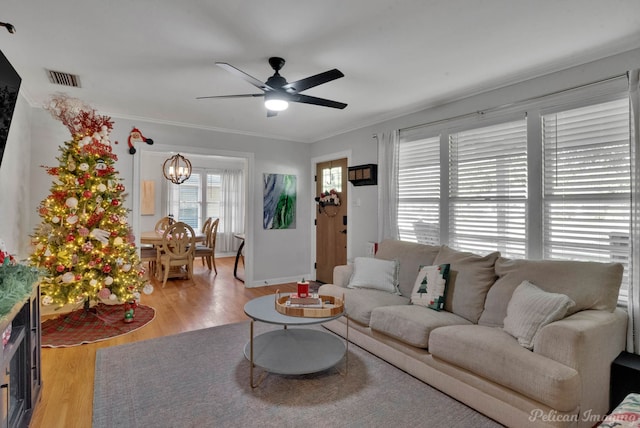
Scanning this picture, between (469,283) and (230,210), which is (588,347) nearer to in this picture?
(469,283)

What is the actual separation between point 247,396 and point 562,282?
232 cm

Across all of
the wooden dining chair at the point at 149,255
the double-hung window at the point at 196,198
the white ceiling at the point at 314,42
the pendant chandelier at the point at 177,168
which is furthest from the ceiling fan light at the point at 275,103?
the double-hung window at the point at 196,198

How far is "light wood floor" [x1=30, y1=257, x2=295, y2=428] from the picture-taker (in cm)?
218

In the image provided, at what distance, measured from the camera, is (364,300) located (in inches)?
123

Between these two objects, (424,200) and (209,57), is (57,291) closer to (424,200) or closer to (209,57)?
(209,57)

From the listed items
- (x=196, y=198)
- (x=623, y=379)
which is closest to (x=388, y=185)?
(x=623, y=379)

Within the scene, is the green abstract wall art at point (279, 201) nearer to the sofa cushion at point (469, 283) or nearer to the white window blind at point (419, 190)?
the white window blind at point (419, 190)

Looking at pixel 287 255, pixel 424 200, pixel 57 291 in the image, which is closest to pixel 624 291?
pixel 424 200

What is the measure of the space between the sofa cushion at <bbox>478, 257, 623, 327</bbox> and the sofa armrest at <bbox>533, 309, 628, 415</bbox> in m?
0.13

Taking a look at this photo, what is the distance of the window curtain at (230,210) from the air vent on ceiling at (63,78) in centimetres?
542

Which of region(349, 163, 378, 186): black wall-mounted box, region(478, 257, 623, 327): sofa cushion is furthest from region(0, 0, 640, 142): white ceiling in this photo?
region(478, 257, 623, 327): sofa cushion

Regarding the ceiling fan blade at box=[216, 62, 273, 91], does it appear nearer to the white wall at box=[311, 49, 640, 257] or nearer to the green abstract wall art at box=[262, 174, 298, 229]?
the white wall at box=[311, 49, 640, 257]

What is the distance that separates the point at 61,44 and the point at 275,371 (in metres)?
2.81

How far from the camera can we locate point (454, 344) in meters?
2.27
